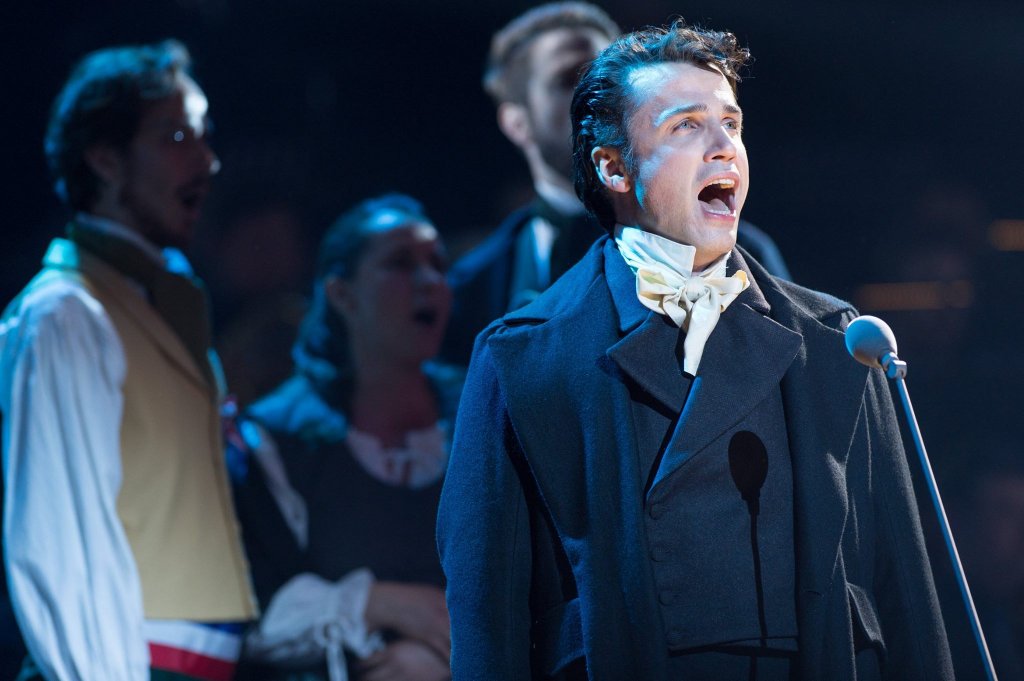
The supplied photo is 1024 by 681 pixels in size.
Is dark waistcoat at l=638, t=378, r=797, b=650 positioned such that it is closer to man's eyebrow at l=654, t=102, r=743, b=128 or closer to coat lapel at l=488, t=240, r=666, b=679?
coat lapel at l=488, t=240, r=666, b=679

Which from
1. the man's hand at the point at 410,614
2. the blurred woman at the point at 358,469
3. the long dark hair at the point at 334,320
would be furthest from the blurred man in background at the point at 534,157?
the man's hand at the point at 410,614

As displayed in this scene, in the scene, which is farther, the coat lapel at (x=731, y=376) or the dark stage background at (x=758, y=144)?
the dark stage background at (x=758, y=144)

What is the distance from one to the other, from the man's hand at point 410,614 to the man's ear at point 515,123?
139cm

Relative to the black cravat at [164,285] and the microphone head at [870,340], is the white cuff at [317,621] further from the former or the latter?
the microphone head at [870,340]

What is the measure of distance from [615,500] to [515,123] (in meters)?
2.14

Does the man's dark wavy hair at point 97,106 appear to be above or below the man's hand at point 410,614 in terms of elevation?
above

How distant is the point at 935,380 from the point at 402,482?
166 centimetres

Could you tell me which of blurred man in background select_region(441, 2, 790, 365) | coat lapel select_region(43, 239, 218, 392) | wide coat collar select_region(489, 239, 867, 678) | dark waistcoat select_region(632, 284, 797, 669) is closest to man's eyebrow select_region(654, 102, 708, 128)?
wide coat collar select_region(489, 239, 867, 678)

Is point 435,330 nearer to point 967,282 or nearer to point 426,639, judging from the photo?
point 426,639

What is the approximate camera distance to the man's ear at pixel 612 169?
179 centimetres

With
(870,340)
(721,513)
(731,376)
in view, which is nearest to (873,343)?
(870,340)

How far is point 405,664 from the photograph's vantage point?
333 cm

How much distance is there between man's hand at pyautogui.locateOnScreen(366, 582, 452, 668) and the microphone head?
2.05 metres

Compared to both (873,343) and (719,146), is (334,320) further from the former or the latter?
(873,343)
